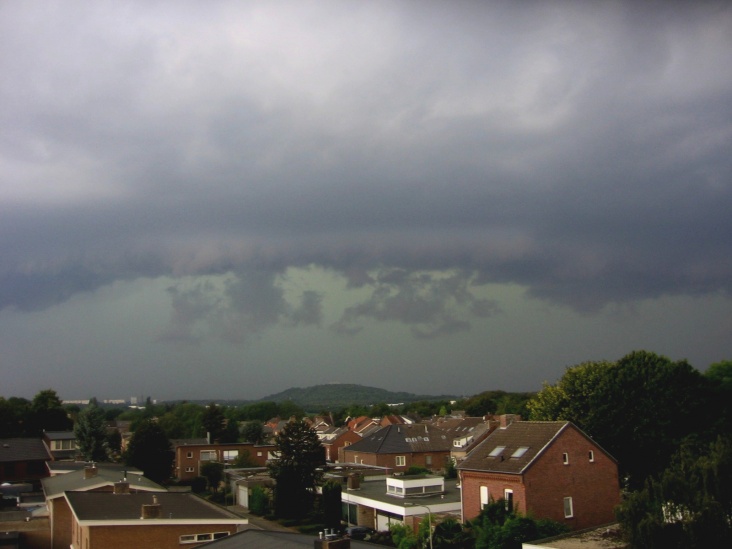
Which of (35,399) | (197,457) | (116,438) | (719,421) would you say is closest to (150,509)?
(719,421)

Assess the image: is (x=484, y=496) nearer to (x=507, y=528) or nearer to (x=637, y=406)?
(x=507, y=528)

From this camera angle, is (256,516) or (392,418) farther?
(392,418)

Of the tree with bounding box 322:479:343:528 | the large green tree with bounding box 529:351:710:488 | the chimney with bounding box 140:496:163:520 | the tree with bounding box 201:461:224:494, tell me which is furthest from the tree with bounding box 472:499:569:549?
the tree with bounding box 201:461:224:494

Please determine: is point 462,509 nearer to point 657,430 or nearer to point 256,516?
point 657,430

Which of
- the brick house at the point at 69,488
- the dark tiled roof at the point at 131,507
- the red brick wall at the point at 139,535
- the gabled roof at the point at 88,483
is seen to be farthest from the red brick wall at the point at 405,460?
the red brick wall at the point at 139,535

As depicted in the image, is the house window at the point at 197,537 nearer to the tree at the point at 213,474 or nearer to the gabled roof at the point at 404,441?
the tree at the point at 213,474

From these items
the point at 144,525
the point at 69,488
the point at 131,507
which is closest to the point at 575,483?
the point at 144,525
